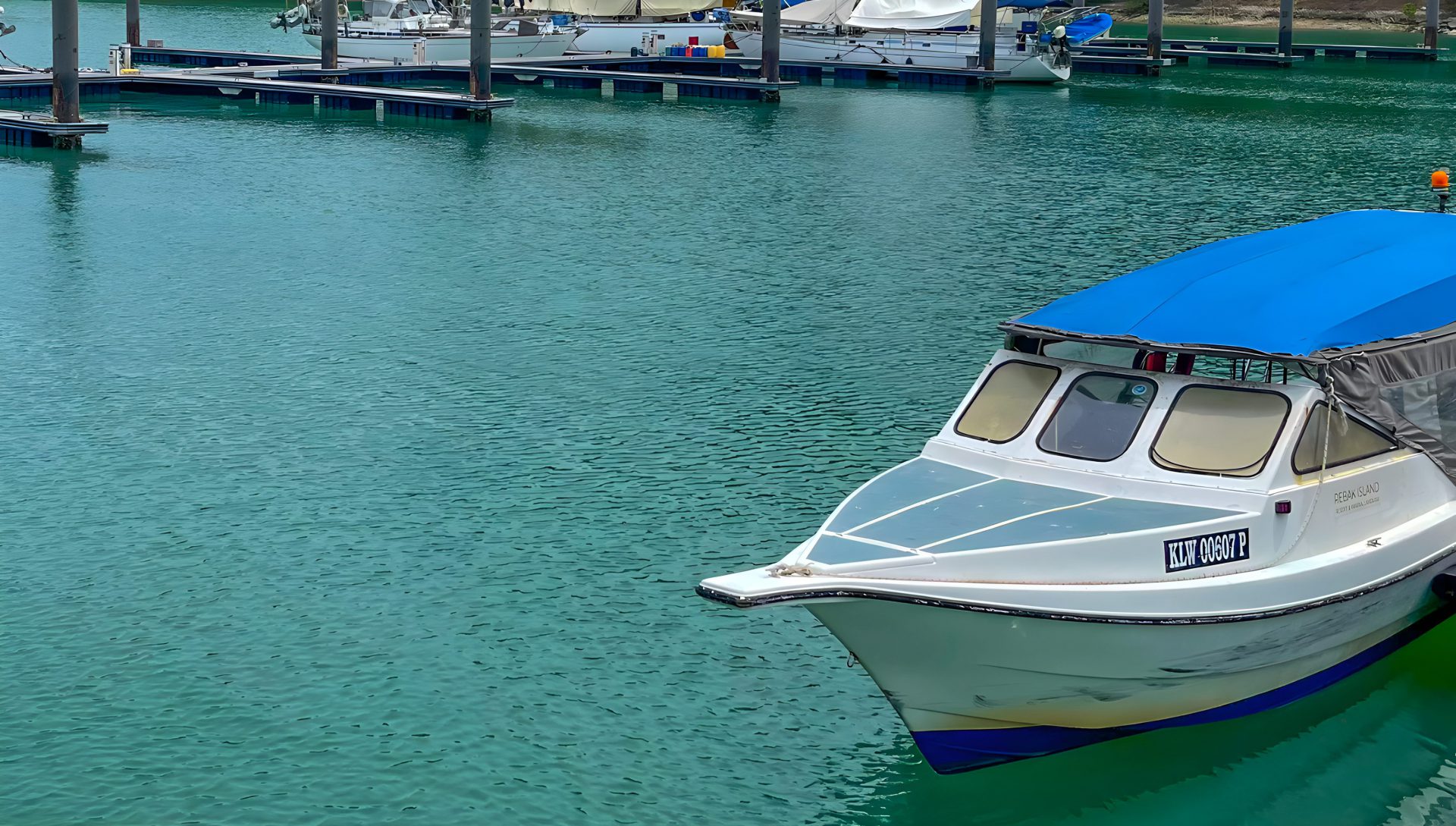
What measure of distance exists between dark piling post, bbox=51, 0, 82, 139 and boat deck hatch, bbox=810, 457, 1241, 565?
29971 millimetres

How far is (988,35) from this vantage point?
6138 centimetres

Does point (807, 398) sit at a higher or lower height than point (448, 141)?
lower

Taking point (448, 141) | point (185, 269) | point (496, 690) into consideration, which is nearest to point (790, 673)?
point (496, 690)

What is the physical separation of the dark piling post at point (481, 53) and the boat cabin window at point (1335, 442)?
37842 millimetres

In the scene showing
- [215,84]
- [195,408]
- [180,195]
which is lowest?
[195,408]

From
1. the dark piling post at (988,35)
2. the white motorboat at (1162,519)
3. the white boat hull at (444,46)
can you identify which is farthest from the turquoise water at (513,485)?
the white boat hull at (444,46)

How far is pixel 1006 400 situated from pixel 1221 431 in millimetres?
1466

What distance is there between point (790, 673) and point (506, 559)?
3220 millimetres

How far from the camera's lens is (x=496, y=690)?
11.3m

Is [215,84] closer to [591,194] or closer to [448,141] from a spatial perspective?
[448,141]

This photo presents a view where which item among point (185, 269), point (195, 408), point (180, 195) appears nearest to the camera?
point (195, 408)

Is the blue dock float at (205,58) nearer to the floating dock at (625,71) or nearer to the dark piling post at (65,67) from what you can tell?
the floating dock at (625,71)

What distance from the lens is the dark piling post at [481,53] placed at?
45.6 metres

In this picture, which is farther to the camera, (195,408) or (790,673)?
(195,408)
